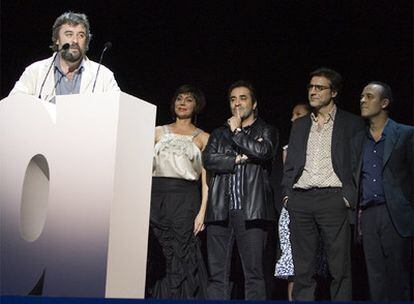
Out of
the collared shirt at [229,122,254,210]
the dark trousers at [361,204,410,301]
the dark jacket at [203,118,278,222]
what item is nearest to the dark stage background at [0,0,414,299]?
the dark jacket at [203,118,278,222]

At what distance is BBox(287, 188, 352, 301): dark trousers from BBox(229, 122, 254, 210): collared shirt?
288 mm

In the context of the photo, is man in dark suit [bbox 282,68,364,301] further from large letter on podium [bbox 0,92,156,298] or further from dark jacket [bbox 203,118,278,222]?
large letter on podium [bbox 0,92,156,298]

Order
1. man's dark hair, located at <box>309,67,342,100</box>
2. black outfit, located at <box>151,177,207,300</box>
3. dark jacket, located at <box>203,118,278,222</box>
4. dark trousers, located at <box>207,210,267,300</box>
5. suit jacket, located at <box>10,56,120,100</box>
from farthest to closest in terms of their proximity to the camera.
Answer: black outfit, located at <box>151,177,207,300</box> → man's dark hair, located at <box>309,67,342,100</box> → dark jacket, located at <box>203,118,278,222</box> → dark trousers, located at <box>207,210,267,300</box> → suit jacket, located at <box>10,56,120,100</box>

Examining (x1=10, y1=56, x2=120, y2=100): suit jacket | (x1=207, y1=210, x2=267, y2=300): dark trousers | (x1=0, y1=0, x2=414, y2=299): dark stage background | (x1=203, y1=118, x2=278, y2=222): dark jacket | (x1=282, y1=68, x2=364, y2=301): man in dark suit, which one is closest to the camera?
(x1=10, y1=56, x2=120, y2=100): suit jacket

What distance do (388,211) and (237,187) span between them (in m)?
0.84

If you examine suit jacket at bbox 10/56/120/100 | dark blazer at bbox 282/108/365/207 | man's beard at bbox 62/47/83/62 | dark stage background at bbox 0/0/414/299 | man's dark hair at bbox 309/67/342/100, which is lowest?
dark blazer at bbox 282/108/365/207

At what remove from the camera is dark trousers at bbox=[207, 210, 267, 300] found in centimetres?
358

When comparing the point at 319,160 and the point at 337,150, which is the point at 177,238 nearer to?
the point at 319,160

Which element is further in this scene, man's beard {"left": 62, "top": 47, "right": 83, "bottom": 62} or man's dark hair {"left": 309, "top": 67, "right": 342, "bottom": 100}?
man's dark hair {"left": 309, "top": 67, "right": 342, "bottom": 100}

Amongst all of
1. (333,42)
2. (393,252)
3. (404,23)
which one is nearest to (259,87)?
(333,42)

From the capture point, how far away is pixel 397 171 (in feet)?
11.5

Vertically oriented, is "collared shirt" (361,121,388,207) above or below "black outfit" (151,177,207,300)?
above

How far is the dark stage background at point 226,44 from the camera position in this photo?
4.71 m

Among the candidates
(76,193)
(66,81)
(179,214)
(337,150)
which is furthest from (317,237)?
(66,81)
